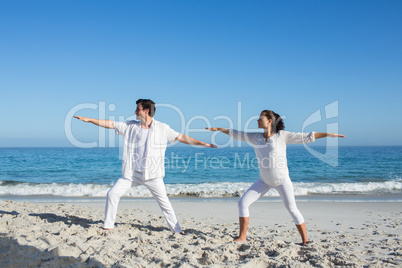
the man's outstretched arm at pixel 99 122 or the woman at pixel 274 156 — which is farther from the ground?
the man's outstretched arm at pixel 99 122

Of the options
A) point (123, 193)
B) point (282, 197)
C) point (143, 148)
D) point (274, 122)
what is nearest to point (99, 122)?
point (143, 148)

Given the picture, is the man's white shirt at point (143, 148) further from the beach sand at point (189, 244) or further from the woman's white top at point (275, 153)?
the woman's white top at point (275, 153)

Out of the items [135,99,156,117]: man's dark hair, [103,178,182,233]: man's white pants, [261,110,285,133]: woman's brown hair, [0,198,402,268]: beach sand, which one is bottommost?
[0,198,402,268]: beach sand

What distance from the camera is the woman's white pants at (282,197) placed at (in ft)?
13.2

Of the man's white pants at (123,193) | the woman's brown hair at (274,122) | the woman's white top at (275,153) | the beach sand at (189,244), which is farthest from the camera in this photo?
the man's white pants at (123,193)

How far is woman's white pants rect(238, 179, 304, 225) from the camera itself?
13.2 feet

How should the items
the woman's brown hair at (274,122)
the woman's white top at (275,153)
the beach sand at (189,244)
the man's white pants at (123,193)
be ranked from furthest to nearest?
the man's white pants at (123,193) → the woman's brown hair at (274,122) → the woman's white top at (275,153) → the beach sand at (189,244)

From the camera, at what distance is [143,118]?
4.47 m

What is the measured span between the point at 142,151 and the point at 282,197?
203 cm

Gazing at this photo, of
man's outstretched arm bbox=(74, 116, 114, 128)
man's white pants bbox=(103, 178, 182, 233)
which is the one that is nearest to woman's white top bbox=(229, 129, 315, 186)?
Answer: man's white pants bbox=(103, 178, 182, 233)

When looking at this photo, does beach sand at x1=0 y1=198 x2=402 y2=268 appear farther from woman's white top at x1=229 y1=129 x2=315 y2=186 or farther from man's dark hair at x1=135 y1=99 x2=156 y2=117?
man's dark hair at x1=135 y1=99 x2=156 y2=117

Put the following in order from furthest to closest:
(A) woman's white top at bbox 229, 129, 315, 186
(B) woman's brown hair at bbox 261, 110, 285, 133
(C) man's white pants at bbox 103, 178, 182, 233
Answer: (C) man's white pants at bbox 103, 178, 182, 233
(B) woman's brown hair at bbox 261, 110, 285, 133
(A) woman's white top at bbox 229, 129, 315, 186

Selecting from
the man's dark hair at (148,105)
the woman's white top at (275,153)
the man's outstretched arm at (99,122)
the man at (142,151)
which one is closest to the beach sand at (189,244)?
the man at (142,151)

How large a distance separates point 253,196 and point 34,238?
2.92m
